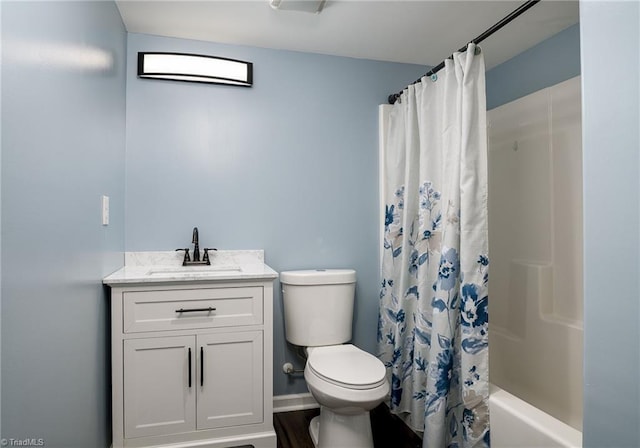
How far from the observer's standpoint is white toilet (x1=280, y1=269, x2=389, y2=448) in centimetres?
169

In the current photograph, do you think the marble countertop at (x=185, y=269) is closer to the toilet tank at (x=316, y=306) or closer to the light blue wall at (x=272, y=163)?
the light blue wall at (x=272, y=163)

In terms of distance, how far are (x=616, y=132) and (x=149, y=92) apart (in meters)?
2.25

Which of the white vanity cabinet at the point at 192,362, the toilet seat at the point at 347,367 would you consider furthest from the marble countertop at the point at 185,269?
the toilet seat at the point at 347,367

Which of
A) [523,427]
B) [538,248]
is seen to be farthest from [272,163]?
[523,427]

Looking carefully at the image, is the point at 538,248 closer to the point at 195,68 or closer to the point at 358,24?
the point at 358,24

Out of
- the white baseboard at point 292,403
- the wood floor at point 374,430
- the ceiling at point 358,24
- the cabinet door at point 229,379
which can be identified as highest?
the ceiling at point 358,24

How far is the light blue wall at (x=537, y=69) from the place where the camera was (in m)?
2.06

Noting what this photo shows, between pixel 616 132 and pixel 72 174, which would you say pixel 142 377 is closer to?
pixel 72 174

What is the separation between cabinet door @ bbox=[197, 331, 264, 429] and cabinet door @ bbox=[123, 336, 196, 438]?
0.15ft

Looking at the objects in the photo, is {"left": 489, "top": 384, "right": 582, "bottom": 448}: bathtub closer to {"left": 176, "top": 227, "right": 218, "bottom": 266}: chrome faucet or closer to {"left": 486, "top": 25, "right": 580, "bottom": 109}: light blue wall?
{"left": 176, "top": 227, "right": 218, "bottom": 266}: chrome faucet

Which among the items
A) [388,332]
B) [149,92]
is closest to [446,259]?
[388,332]

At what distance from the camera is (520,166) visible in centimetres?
230

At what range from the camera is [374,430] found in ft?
6.91

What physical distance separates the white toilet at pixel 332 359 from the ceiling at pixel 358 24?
144 cm
